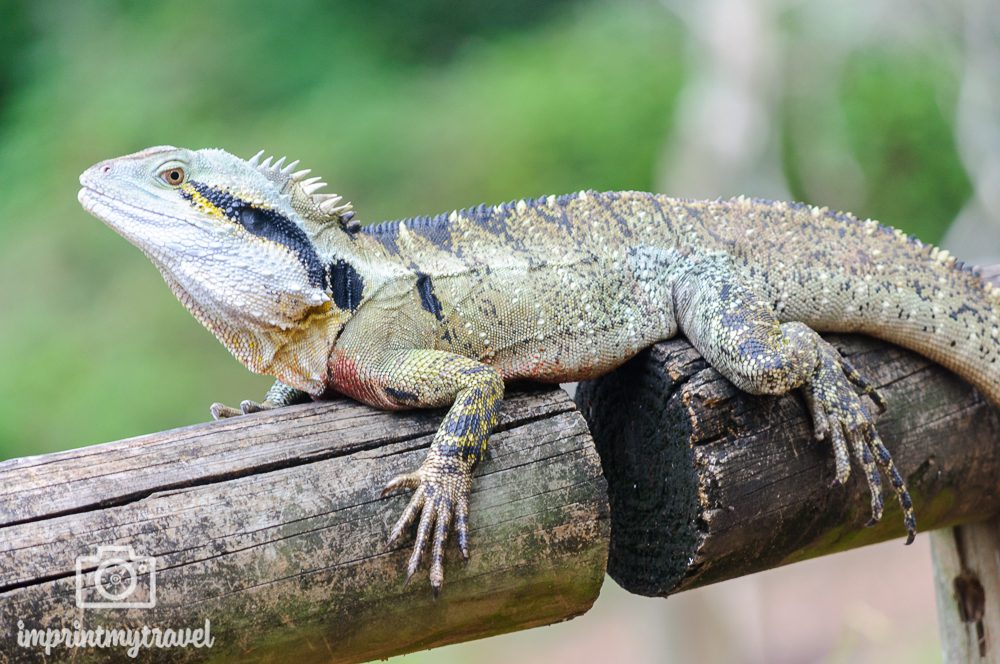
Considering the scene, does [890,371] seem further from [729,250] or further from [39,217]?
[39,217]

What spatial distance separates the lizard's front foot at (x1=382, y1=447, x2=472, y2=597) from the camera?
3.17 meters

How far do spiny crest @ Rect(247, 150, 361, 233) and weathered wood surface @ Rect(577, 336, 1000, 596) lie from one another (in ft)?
4.10

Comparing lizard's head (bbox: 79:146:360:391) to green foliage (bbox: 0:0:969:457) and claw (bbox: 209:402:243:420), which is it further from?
green foliage (bbox: 0:0:969:457)

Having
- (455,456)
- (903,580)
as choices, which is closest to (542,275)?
(455,456)

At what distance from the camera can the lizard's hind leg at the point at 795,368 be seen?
3.63m

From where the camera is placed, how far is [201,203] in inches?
146

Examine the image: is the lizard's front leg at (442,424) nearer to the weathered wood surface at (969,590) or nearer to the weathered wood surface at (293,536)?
the weathered wood surface at (293,536)

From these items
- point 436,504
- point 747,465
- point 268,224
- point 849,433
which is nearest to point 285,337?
point 268,224

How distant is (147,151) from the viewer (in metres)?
3.75
